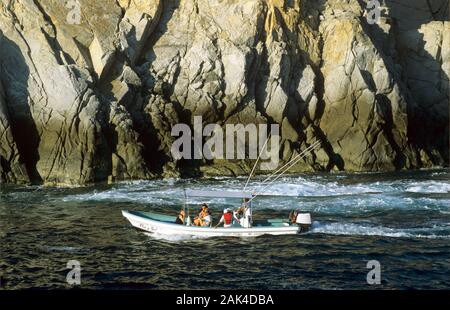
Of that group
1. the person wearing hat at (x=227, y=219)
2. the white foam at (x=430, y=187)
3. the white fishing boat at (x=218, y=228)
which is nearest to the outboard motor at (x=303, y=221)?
the white fishing boat at (x=218, y=228)

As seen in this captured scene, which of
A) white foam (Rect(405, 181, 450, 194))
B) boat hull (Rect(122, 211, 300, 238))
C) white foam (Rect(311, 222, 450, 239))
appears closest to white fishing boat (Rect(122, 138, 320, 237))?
boat hull (Rect(122, 211, 300, 238))

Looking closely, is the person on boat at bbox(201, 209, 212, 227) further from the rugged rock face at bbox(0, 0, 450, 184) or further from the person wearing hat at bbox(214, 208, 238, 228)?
the rugged rock face at bbox(0, 0, 450, 184)

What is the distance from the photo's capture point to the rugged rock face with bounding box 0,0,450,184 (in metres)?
39.8

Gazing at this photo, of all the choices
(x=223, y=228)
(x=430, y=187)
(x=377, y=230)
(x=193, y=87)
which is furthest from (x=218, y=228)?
(x=193, y=87)

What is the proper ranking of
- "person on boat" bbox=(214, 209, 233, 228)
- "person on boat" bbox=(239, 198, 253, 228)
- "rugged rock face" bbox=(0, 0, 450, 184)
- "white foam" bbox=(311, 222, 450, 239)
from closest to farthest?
"white foam" bbox=(311, 222, 450, 239)
"person on boat" bbox=(239, 198, 253, 228)
"person on boat" bbox=(214, 209, 233, 228)
"rugged rock face" bbox=(0, 0, 450, 184)

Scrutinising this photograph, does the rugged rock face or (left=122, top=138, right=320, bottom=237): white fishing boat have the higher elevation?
the rugged rock face

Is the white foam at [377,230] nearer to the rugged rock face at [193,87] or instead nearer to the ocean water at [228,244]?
the ocean water at [228,244]

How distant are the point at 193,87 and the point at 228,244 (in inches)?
890

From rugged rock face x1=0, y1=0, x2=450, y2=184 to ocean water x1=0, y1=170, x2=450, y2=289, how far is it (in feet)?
14.3

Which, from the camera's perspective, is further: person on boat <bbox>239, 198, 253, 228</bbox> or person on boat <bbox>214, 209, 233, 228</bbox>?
person on boat <bbox>214, 209, 233, 228</bbox>

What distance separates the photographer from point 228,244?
24.8 meters

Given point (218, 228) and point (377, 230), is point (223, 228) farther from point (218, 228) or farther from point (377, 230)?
point (377, 230)

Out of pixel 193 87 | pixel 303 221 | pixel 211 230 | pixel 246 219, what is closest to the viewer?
pixel 211 230

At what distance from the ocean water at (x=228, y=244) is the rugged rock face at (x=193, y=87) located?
4372mm
